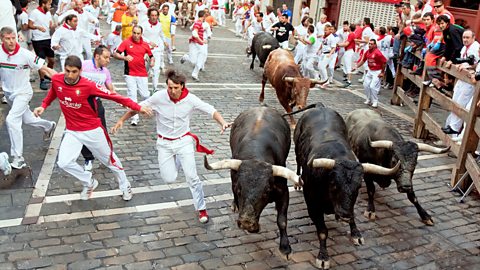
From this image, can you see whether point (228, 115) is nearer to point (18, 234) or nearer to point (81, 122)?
point (81, 122)

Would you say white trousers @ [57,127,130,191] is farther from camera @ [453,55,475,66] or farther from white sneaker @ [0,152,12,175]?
camera @ [453,55,475,66]

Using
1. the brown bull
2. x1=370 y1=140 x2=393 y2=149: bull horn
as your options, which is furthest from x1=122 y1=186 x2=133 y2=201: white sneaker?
the brown bull

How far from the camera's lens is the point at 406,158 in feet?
21.5

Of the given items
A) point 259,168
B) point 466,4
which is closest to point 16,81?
point 259,168

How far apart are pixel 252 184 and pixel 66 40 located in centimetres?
840

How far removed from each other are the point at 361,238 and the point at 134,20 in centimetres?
1060

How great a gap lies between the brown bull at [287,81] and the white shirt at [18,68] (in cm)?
582

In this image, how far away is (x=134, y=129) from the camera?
9.85 metres

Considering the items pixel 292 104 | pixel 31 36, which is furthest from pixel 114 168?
pixel 31 36

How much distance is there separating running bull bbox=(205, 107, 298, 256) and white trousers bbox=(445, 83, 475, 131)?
417 centimetres

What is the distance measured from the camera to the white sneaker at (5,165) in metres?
6.90

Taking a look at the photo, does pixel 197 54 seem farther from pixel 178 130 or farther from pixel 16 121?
pixel 178 130

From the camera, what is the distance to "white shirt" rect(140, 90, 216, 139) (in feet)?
20.2

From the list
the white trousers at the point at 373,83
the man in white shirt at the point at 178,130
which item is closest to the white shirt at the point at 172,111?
the man in white shirt at the point at 178,130
